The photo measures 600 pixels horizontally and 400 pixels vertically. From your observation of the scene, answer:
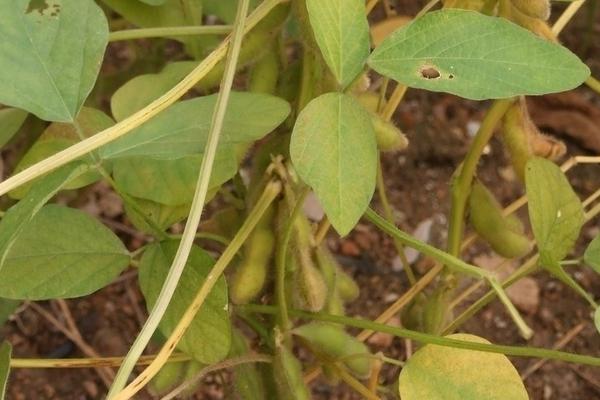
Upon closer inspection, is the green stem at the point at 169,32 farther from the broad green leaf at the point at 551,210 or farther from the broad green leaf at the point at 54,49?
the broad green leaf at the point at 551,210

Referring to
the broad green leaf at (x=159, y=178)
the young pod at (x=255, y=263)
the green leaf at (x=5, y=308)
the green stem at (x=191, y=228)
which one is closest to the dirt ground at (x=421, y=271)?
the green leaf at (x=5, y=308)

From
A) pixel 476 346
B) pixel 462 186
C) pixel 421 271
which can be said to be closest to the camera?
pixel 476 346

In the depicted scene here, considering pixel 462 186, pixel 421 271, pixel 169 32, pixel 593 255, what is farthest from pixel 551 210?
pixel 421 271

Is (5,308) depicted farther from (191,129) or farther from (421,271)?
(421,271)

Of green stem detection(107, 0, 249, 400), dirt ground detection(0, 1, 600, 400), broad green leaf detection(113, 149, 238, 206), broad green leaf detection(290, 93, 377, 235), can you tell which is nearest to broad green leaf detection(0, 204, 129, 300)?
broad green leaf detection(113, 149, 238, 206)

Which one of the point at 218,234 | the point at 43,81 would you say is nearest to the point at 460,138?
the point at 218,234
